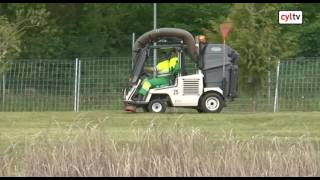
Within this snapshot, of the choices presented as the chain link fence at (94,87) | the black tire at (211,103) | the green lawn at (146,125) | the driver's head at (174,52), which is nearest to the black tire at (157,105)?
the black tire at (211,103)

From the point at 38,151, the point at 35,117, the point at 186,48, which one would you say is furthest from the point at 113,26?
the point at 38,151

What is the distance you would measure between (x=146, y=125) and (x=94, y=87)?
9026 mm

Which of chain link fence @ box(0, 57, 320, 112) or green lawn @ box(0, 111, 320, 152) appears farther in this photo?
chain link fence @ box(0, 57, 320, 112)

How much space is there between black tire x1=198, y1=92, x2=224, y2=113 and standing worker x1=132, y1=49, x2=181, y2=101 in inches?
30.9

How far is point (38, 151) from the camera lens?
8641mm

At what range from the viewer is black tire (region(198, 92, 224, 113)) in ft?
52.9

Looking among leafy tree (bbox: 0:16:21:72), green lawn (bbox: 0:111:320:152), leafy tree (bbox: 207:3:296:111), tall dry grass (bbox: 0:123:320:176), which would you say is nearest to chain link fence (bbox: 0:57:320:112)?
leafy tree (bbox: 207:3:296:111)

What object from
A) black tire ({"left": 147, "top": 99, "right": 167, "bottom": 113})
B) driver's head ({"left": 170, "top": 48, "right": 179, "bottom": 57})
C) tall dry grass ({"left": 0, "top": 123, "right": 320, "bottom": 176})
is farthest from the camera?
driver's head ({"left": 170, "top": 48, "right": 179, "bottom": 57})

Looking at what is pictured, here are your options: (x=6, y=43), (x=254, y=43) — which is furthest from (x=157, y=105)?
(x=6, y=43)

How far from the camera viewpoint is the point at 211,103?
16203 mm

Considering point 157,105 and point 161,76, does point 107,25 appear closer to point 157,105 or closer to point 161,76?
point 161,76

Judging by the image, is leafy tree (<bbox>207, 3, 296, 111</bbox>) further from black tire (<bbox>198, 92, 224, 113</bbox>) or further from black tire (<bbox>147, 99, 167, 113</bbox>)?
black tire (<bbox>147, 99, 167, 113</bbox>)

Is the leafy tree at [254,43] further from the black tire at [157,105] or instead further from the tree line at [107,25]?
the tree line at [107,25]

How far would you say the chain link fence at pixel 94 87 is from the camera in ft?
64.7
